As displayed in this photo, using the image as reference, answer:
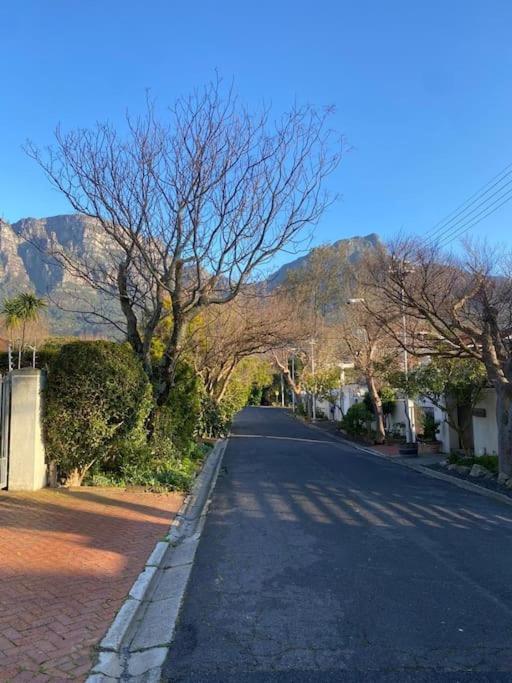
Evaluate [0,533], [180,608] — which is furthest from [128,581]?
[0,533]

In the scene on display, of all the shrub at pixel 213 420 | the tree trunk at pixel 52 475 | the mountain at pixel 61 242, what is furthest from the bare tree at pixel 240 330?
the tree trunk at pixel 52 475

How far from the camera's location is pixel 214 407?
1219 inches

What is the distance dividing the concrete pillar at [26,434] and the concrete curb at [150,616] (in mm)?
2947

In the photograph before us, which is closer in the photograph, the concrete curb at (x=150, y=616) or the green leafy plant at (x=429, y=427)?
the concrete curb at (x=150, y=616)

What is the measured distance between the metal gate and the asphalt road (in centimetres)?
357

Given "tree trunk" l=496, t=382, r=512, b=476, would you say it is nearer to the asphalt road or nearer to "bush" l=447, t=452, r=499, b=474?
"bush" l=447, t=452, r=499, b=474

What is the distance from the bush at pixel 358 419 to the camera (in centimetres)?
3300

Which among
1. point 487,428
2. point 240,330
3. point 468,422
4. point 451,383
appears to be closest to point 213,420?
point 240,330

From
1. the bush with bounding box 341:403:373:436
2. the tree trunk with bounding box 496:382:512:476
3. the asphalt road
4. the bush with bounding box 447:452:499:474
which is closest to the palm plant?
the bush with bounding box 341:403:373:436

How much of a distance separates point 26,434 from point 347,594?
6536mm

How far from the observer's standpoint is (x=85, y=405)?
1034 centimetres

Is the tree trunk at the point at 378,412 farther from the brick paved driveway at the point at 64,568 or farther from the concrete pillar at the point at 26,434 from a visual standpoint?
the concrete pillar at the point at 26,434

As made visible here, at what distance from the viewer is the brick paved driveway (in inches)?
161

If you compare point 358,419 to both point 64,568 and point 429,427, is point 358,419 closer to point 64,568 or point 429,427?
point 429,427
